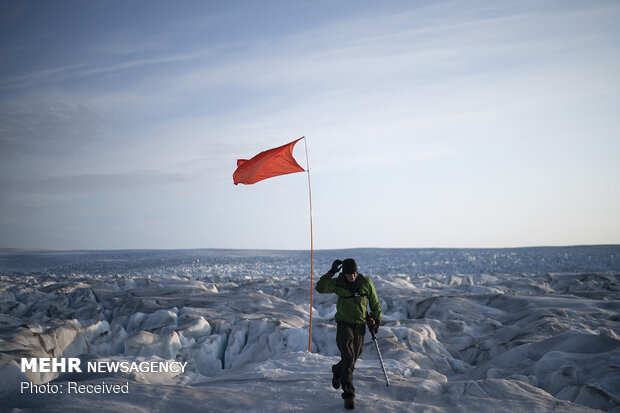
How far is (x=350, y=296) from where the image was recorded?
5.02m

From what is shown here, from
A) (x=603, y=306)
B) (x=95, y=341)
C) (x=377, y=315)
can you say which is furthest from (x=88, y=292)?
(x=603, y=306)

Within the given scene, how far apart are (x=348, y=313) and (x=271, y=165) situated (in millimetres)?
4333

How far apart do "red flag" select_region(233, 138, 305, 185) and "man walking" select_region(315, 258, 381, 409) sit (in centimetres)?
390

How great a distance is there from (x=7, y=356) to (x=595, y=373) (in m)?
10.9

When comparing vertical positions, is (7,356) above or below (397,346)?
above

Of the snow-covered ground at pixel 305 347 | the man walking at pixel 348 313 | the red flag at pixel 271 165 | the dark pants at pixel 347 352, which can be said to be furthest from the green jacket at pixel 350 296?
the red flag at pixel 271 165

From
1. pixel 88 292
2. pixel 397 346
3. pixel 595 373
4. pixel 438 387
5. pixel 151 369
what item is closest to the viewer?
pixel 438 387

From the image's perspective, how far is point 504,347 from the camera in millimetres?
11398

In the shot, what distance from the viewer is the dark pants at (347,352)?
193 inches

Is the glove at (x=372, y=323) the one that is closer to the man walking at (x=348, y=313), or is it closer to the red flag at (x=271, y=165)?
the man walking at (x=348, y=313)

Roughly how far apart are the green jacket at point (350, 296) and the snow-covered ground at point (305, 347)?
1075mm

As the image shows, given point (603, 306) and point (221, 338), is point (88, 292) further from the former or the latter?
point (603, 306)

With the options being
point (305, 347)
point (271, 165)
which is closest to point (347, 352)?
point (271, 165)

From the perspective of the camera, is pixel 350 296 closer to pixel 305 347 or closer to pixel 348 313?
pixel 348 313
